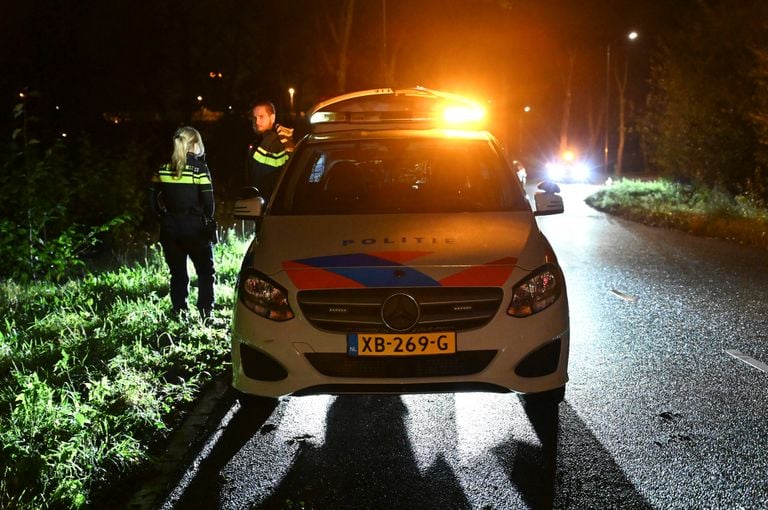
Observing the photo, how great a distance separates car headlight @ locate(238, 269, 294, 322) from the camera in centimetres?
449

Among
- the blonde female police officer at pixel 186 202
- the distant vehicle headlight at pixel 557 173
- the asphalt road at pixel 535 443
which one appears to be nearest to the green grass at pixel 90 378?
the asphalt road at pixel 535 443

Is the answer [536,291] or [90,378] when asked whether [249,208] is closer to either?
[90,378]

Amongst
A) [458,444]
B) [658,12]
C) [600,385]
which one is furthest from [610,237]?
[658,12]

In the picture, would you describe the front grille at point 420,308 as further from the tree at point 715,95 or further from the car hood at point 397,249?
the tree at point 715,95

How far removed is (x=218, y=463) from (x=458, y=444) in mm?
1286

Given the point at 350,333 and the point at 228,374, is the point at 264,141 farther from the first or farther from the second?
the point at 350,333

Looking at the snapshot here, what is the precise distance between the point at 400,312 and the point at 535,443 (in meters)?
1.05

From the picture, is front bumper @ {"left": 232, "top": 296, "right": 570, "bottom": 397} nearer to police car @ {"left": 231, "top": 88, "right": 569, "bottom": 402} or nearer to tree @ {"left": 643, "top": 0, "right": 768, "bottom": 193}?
police car @ {"left": 231, "top": 88, "right": 569, "bottom": 402}

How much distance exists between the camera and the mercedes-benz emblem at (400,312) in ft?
14.3

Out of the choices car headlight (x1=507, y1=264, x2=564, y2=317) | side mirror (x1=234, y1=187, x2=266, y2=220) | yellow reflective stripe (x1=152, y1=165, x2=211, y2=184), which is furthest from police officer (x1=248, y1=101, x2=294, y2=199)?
car headlight (x1=507, y1=264, x2=564, y2=317)

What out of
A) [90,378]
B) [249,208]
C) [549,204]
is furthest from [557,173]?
[90,378]

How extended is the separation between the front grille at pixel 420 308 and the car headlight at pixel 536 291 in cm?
10

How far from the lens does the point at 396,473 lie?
4.13m

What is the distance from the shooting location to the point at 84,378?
18.2 feet
